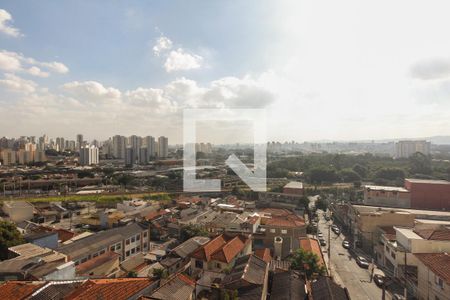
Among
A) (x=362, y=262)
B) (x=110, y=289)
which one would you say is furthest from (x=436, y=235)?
(x=110, y=289)

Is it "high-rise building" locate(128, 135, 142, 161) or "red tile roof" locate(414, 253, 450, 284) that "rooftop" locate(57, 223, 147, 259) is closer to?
"red tile roof" locate(414, 253, 450, 284)

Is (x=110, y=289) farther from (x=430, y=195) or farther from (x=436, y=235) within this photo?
(x=430, y=195)

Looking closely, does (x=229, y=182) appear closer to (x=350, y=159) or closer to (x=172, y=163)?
(x=172, y=163)

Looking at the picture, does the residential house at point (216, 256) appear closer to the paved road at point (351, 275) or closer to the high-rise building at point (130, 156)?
the paved road at point (351, 275)

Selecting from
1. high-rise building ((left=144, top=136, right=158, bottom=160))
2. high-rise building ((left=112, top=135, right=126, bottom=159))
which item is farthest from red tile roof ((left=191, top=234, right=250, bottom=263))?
high-rise building ((left=112, top=135, right=126, bottom=159))

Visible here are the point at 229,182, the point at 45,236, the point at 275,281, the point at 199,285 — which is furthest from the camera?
the point at 229,182

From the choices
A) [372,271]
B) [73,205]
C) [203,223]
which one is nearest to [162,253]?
[203,223]
